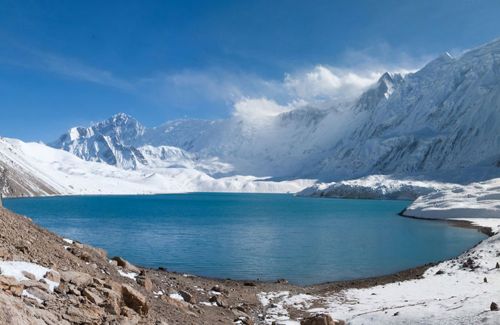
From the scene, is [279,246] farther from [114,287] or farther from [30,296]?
[30,296]

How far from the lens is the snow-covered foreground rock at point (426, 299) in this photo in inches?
826

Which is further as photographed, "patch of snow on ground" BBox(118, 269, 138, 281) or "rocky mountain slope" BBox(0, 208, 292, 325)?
"patch of snow on ground" BBox(118, 269, 138, 281)

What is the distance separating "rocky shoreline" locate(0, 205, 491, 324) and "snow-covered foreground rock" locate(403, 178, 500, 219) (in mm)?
82408

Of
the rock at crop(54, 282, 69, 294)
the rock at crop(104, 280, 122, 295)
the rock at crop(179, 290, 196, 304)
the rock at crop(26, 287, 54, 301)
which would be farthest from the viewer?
the rock at crop(179, 290, 196, 304)

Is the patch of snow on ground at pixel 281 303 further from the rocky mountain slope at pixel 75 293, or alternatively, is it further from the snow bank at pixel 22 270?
the snow bank at pixel 22 270

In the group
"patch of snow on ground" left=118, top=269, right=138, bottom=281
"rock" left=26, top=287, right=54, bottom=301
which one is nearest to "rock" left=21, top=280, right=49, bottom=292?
"rock" left=26, top=287, right=54, bottom=301

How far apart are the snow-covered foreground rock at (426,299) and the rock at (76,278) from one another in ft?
34.8

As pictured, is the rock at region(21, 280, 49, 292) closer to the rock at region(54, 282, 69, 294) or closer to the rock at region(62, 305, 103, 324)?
the rock at region(54, 282, 69, 294)

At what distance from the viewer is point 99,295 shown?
16.2 metres

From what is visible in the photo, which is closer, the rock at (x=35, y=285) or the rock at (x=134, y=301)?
the rock at (x=35, y=285)

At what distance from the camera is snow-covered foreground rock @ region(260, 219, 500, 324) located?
21.0 meters

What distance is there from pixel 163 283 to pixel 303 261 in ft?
85.9

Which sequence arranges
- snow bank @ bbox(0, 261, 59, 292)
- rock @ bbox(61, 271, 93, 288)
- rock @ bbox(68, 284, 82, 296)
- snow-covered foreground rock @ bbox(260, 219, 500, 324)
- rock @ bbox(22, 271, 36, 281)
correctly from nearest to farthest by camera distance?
1. snow bank @ bbox(0, 261, 59, 292)
2. rock @ bbox(22, 271, 36, 281)
3. rock @ bbox(68, 284, 82, 296)
4. rock @ bbox(61, 271, 93, 288)
5. snow-covered foreground rock @ bbox(260, 219, 500, 324)

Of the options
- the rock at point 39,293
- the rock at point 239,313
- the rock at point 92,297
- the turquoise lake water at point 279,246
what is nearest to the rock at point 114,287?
the rock at point 92,297
